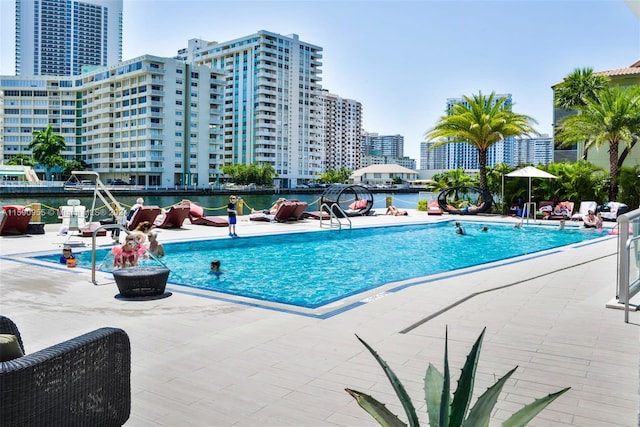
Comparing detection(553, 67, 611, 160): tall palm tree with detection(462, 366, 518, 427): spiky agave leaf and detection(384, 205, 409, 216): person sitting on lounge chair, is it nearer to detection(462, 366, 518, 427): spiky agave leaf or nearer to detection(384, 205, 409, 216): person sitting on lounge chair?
detection(384, 205, 409, 216): person sitting on lounge chair

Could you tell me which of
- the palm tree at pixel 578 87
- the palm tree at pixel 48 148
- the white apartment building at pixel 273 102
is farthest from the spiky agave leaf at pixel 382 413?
the white apartment building at pixel 273 102

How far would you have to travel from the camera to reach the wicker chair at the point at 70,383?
2680mm

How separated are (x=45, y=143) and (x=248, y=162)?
44.0m

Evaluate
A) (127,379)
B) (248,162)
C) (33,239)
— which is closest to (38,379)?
(127,379)

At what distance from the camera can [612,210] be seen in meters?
24.3

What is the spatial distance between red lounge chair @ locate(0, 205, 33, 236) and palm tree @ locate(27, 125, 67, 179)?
8849 cm

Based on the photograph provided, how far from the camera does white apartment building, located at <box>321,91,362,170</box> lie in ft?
582

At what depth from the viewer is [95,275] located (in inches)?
379

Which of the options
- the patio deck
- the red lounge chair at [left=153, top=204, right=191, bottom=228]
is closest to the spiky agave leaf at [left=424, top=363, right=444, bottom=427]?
the patio deck

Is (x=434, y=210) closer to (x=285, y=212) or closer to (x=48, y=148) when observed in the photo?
(x=285, y=212)

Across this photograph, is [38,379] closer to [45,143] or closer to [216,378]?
[216,378]

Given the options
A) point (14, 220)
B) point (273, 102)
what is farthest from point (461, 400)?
point (273, 102)

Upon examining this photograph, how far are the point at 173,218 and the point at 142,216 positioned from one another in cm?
167

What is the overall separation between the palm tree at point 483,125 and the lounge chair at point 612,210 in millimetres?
6417
